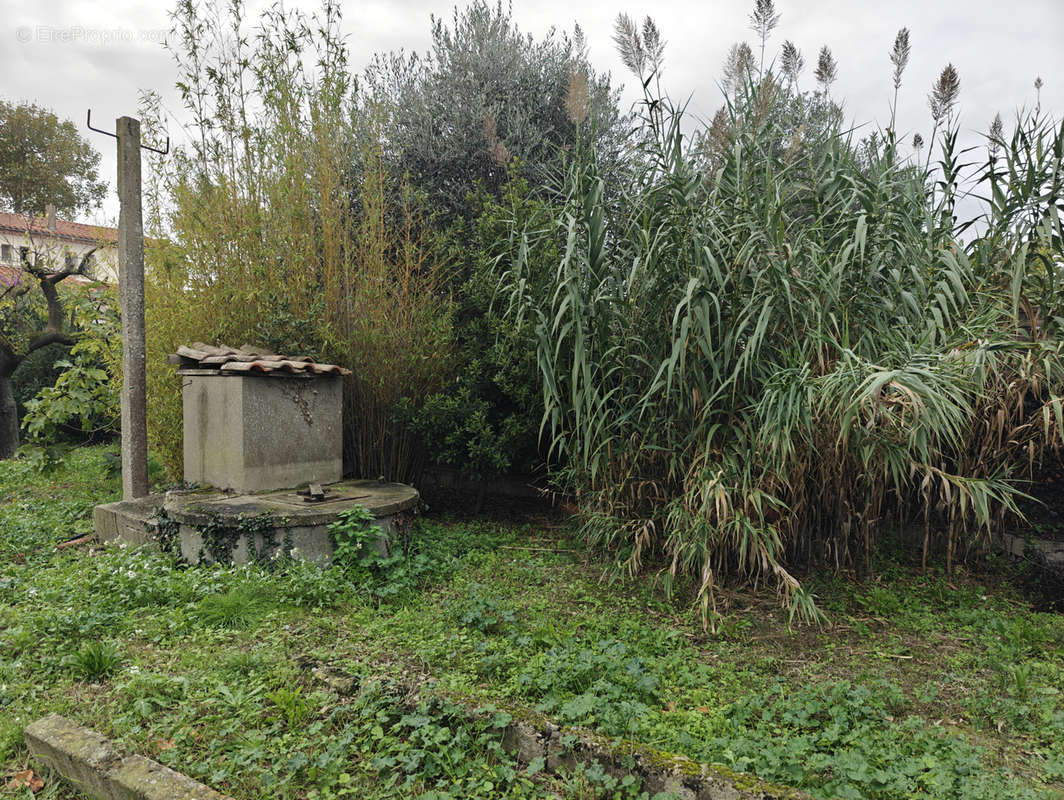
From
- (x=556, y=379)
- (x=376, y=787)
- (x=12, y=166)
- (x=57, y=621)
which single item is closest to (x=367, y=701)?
(x=376, y=787)

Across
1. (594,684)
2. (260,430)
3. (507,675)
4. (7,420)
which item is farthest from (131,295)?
(7,420)

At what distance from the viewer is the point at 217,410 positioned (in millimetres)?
4125

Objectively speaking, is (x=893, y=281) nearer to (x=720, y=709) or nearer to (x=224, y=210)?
(x=720, y=709)

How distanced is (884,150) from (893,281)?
83cm

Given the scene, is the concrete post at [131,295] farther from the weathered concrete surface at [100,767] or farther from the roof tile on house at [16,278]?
the weathered concrete surface at [100,767]

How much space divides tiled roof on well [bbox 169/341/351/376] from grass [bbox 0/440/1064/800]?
114 cm

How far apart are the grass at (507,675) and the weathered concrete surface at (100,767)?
2.8 inches

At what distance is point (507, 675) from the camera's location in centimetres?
251

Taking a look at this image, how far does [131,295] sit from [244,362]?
1.06 m

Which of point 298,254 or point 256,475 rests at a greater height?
point 298,254

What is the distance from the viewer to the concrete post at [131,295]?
4.35m

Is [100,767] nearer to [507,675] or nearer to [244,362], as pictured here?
[507,675]

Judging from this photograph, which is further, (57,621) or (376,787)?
(57,621)

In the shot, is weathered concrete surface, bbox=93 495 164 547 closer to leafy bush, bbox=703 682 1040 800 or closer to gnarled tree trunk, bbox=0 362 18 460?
leafy bush, bbox=703 682 1040 800
